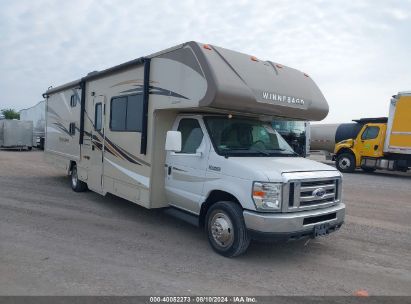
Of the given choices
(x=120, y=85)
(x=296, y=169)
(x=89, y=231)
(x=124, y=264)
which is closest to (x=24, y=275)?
(x=124, y=264)

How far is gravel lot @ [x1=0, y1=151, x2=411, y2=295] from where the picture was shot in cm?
453

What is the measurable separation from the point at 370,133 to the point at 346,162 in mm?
1891

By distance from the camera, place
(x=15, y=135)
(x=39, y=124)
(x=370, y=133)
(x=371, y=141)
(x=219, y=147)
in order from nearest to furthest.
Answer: (x=219, y=147)
(x=371, y=141)
(x=370, y=133)
(x=15, y=135)
(x=39, y=124)

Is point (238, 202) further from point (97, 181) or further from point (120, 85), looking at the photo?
point (97, 181)

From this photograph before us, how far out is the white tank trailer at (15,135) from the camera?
2748cm

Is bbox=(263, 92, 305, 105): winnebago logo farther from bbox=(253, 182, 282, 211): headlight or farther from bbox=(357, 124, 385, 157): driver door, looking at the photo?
bbox=(357, 124, 385, 157): driver door

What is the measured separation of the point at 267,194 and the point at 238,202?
0.61m

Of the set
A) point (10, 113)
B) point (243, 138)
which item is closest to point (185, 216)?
point (243, 138)

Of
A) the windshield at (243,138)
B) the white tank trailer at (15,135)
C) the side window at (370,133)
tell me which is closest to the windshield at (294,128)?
the windshield at (243,138)

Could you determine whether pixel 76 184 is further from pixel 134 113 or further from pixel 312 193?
pixel 312 193

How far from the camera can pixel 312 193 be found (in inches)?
213

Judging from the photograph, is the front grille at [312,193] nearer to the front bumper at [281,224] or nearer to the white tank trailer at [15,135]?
the front bumper at [281,224]

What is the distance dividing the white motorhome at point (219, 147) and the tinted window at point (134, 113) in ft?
0.06

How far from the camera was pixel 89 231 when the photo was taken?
262 inches
